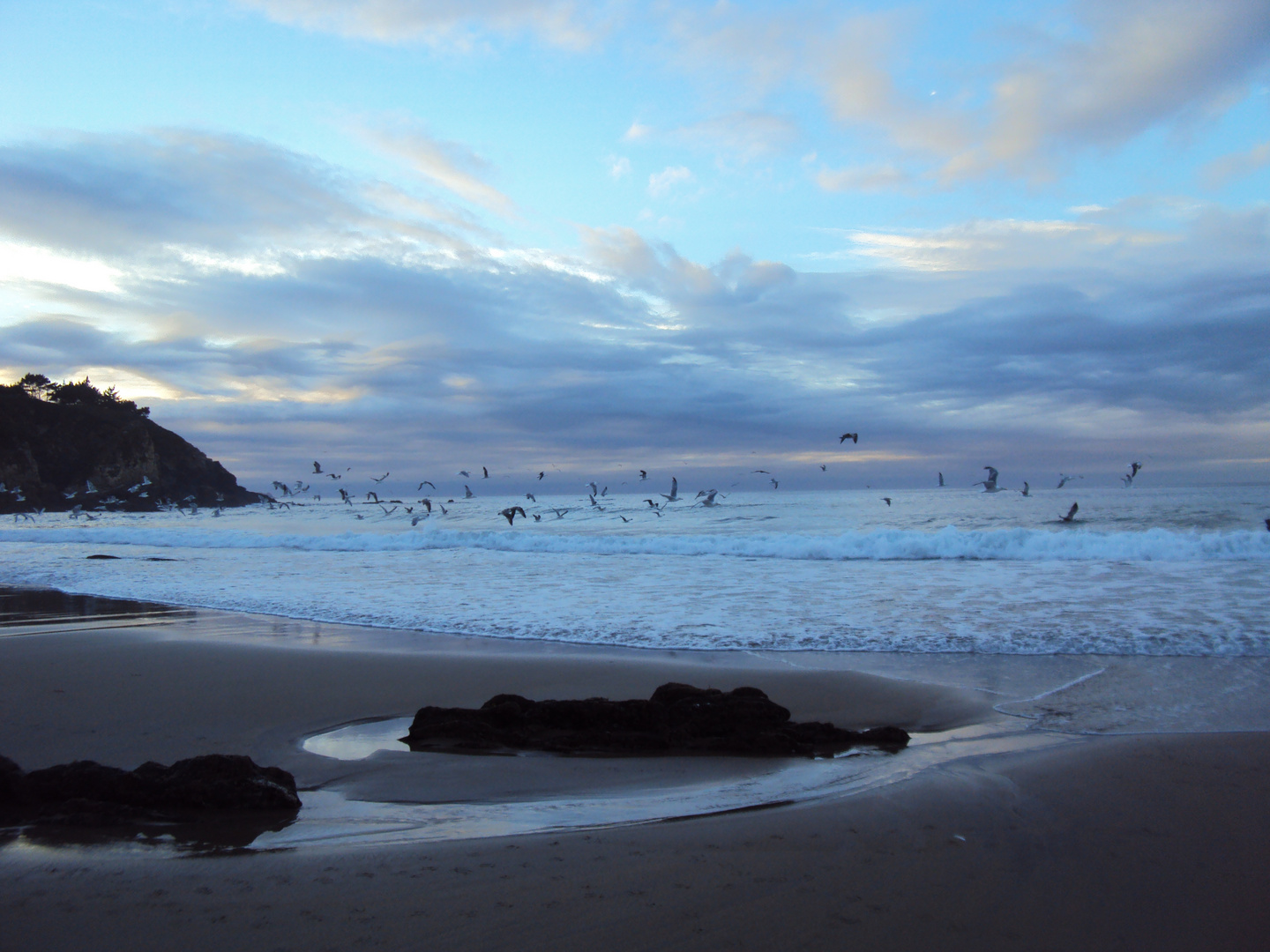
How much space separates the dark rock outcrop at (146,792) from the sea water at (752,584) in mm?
5662

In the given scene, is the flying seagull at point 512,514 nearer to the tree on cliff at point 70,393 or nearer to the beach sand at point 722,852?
the beach sand at point 722,852

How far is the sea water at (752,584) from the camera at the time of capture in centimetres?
909

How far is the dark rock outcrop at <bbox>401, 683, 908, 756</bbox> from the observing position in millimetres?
4953

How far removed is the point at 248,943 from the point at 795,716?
13.9 ft

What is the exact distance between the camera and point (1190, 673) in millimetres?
6918

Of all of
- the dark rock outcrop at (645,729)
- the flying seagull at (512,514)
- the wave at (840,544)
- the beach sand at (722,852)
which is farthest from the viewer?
the flying seagull at (512,514)

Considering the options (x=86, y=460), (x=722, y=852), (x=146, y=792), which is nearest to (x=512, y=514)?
(x=146, y=792)

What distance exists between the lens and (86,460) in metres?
67.5

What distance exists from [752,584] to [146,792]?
1164 cm

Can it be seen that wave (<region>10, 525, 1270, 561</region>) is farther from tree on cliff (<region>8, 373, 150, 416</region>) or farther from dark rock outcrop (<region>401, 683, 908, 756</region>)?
tree on cliff (<region>8, 373, 150, 416</region>)

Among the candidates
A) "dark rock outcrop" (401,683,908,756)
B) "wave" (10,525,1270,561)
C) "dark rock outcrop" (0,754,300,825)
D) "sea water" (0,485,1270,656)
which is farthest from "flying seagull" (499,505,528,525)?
"dark rock outcrop" (0,754,300,825)

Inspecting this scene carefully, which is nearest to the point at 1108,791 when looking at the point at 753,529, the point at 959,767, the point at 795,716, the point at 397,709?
the point at 959,767

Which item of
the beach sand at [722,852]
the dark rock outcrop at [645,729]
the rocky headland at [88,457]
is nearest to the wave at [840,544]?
the beach sand at [722,852]

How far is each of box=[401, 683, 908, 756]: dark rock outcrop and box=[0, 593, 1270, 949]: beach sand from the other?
236 millimetres
